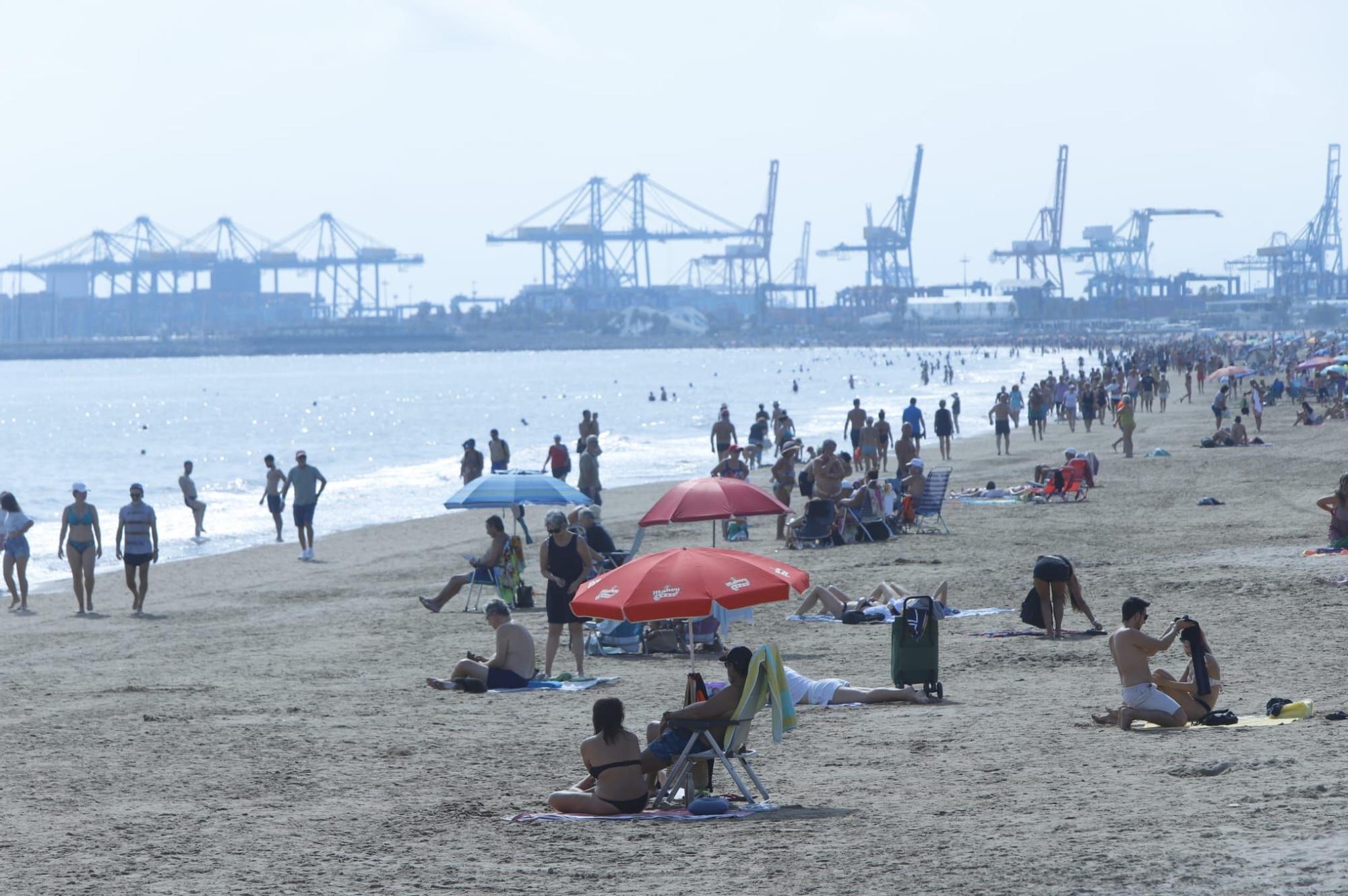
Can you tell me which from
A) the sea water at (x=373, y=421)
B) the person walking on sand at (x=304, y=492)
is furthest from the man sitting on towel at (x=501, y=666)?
the sea water at (x=373, y=421)

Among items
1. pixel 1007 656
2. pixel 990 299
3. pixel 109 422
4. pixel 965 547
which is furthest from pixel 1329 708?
pixel 990 299

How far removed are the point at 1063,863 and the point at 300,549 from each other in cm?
1418

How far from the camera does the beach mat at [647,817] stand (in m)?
6.27

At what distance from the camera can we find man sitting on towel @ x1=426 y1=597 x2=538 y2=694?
9109 mm

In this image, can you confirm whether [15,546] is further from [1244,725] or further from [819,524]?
[1244,725]

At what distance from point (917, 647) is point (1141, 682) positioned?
1.21 m

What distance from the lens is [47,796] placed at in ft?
22.5

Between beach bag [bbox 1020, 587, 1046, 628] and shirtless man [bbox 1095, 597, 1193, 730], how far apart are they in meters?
2.47

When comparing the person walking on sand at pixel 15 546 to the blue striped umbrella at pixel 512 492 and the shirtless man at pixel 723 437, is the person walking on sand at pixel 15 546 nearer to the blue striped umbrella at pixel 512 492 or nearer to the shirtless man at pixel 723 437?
the blue striped umbrella at pixel 512 492

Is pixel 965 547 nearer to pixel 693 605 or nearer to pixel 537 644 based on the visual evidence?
pixel 537 644

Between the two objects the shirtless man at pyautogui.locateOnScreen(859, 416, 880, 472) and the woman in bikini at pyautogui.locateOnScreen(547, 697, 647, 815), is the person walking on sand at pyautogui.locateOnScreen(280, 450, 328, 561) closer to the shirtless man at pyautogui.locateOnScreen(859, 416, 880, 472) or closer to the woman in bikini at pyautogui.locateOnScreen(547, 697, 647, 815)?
the shirtless man at pyautogui.locateOnScreen(859, 416, 880, 472)

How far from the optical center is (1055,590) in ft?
32.7

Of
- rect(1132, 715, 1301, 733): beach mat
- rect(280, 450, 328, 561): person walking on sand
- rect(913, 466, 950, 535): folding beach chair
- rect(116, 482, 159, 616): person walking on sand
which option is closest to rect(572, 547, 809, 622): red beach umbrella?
rect(1132, 715, 1301, 733): beach mat

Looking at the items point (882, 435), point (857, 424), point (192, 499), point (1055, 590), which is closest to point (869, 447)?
point (857, 424)
